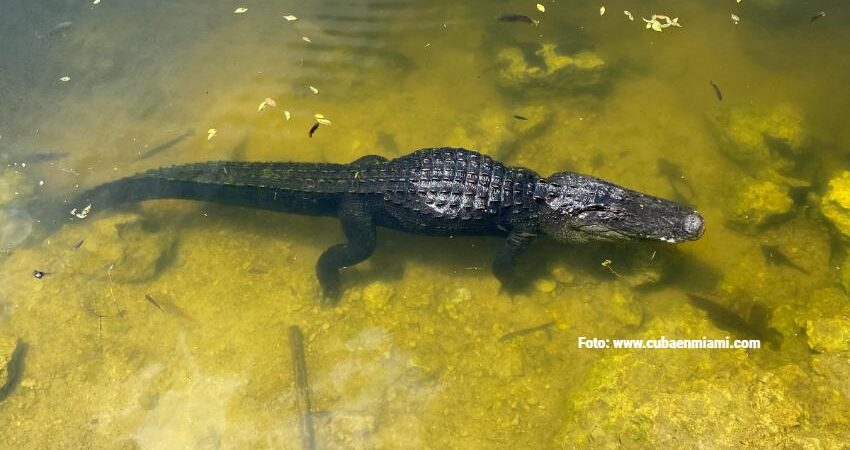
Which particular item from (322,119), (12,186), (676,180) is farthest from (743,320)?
(12,186)

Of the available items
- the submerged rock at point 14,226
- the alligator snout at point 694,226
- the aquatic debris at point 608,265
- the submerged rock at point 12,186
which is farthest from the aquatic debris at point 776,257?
the submerged rock at point 12,186

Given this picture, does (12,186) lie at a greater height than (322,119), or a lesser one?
lesser

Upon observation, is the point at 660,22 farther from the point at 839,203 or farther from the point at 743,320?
the point at 743,320

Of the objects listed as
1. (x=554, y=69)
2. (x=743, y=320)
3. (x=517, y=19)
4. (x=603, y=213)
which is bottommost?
(x=743, y=320)

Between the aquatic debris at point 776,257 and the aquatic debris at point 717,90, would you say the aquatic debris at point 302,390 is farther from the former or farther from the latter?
the aquatic debris at point 717,90

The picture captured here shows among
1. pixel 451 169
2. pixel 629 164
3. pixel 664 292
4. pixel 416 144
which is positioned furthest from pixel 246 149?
pixel 664 292

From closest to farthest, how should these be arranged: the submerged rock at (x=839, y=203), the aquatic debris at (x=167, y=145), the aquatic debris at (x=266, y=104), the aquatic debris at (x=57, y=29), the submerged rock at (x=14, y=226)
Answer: the submerged rock at (x=839, y=203)
the submerged rock at (x=14, y=226)
the aquatic debris at (x=167, y=145)
the aquatic debris at (x=266, y=104)
the aquatic debris at (x=57, y=29)

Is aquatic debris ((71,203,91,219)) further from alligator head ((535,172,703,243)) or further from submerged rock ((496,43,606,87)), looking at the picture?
submerged rock ((496,43,606,87))
